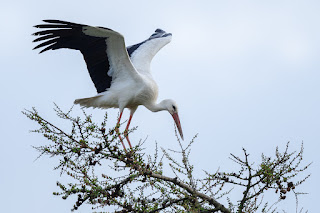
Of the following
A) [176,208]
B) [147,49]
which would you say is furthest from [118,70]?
[176,208]

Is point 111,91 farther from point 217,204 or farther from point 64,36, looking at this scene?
point 217,204

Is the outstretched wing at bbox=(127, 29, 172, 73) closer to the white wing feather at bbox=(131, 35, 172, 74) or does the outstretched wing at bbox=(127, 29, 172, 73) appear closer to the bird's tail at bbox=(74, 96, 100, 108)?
the white wing feather at bbox=(131, 35, 172, 74)

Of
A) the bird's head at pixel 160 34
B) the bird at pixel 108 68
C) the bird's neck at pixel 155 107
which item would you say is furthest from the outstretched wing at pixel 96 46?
the bird's head at pixel 160 34

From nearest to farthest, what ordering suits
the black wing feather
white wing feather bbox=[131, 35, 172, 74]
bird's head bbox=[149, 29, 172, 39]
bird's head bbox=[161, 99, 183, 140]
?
1. the black wing feather
2. bird's head bbox=[161, 99, 183, 140]
3. white wing feather bbox=[131, 35, 172, 74]
4. bird's head bbox=[149, 29, 172, 39]

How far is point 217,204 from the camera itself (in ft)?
19.3

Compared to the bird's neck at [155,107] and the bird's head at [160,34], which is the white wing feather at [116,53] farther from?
the bird's head at [160,34]

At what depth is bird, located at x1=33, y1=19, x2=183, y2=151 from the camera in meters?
8.53

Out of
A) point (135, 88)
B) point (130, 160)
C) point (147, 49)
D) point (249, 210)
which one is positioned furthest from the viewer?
point (147, 49)

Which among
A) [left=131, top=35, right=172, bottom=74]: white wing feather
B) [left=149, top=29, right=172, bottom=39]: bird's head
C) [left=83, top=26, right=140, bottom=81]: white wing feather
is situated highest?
[left=149, top=29, right=172, bottom=39]: bird's head

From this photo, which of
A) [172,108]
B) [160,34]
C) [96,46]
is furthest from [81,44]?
[160,34]

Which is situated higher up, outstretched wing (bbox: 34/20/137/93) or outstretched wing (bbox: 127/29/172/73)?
outstretched wing (bbox: 127/29/172/73)

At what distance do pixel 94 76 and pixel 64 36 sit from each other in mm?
1086

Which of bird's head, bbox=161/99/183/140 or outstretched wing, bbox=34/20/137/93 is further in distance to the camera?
bird's head, bbox=161/99/183/140

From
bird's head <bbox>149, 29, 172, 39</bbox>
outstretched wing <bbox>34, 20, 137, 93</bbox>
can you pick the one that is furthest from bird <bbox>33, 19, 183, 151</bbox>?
bird's head <bbox>149, 29, 172, 39</bbox>
